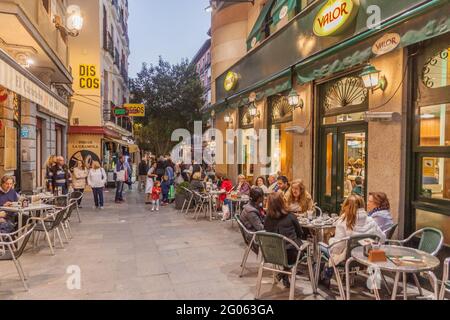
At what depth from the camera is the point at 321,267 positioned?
529cm

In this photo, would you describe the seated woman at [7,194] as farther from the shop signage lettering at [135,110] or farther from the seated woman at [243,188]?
the shop signage lettering at [135,110]

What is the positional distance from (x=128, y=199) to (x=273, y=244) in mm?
11347

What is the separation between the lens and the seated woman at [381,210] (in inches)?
208

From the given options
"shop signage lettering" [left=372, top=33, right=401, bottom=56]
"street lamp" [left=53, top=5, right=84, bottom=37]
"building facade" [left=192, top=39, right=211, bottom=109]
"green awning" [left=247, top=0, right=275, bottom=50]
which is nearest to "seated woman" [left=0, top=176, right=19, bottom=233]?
"shop signage lettering" [left=372, top=33, right=401, bottom=56]

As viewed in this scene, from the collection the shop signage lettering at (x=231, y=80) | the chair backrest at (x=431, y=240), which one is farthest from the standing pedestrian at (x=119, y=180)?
the chair backrest at (x=431, y=240)

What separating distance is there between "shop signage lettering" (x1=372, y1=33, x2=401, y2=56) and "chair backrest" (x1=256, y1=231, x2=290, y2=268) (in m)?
3.40

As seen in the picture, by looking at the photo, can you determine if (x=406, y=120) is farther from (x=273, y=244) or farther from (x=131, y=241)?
(x=131, y=241)

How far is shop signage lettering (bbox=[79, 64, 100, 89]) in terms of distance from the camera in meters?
19.0

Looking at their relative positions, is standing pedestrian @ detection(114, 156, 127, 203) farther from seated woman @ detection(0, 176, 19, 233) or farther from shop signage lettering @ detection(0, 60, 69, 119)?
seated woman @ detection(0, 176, 19, 233)

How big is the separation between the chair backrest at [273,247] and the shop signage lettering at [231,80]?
1044 cm

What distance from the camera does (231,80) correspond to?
14.6m

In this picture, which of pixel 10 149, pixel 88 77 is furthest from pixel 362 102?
pixel 88 77
